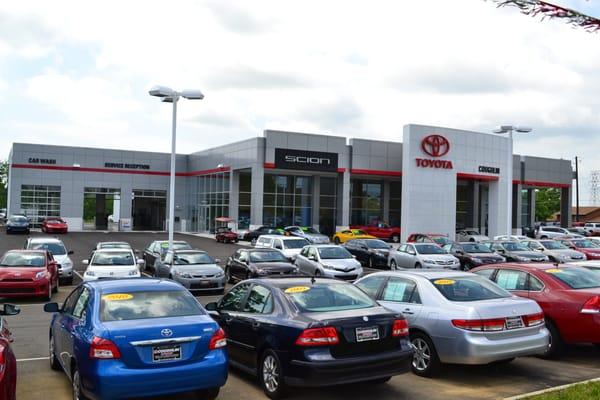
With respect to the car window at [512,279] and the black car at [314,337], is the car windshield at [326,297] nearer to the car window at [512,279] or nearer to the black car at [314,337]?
the black car at [314,337]

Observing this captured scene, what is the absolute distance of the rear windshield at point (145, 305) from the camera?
6380mm

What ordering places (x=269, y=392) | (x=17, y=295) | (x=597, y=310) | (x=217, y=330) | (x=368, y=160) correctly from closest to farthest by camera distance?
(x=217, y=330) → (x=269, y=392) → (x=597, y=310) → (x=17, y=295) → (x=368, y=160)

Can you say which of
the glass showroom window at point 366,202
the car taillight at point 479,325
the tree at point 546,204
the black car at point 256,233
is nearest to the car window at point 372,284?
the car taillight at point 479,325

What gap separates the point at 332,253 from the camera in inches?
854

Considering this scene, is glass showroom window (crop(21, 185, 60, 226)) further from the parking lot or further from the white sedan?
the parking lot

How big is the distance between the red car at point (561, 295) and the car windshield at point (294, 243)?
16445mm

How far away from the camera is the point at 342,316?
6641 millimetres

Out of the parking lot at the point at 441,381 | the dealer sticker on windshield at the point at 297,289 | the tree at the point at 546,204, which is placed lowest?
the parking lot at the point at 441,381

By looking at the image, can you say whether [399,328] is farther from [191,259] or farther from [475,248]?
[475,248]

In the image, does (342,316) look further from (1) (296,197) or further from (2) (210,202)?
(2) (210,202)

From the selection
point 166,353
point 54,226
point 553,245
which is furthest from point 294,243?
point 54,226

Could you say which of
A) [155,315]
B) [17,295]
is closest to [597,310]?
[155,315]

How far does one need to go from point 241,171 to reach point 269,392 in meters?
42.9

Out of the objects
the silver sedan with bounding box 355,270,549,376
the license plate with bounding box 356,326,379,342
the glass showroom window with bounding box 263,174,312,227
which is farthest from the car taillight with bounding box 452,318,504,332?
the glass showroom window with bounding box 263,174,312,227
